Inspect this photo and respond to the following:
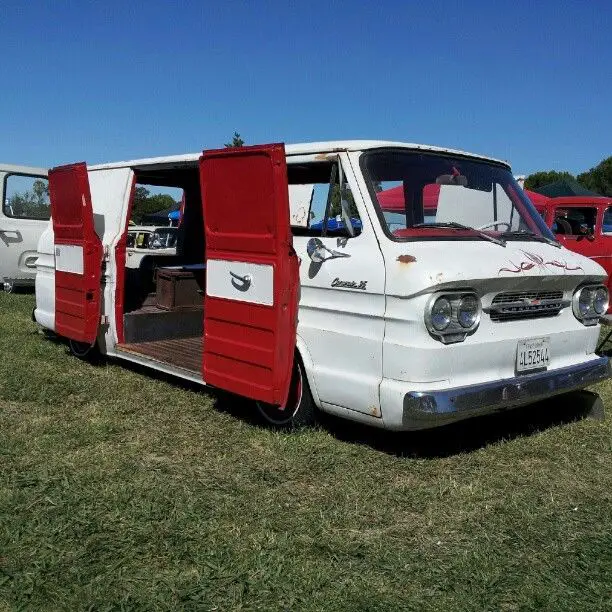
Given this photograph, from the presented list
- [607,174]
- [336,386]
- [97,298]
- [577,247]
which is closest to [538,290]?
[336,386]

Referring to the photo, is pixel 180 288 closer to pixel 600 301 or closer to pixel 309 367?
pixel 309 367

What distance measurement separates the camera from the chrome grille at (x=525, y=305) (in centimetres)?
429

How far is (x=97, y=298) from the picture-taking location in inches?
250

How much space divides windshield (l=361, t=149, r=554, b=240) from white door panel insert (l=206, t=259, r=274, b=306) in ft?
2.63

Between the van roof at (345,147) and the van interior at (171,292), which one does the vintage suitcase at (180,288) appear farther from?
the van roof at (345,147)

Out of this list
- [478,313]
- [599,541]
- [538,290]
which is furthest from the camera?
[538,290]

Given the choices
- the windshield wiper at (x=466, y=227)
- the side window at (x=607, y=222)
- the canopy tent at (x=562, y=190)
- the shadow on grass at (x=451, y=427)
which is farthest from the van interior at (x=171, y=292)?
the canopy tent at (x=562, y=190)

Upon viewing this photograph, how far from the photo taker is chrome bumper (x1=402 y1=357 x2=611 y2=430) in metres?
3.98

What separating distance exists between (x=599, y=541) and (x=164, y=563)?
1.97 metres

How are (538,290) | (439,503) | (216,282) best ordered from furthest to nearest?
(216,282) → (538,290) → (439,503)

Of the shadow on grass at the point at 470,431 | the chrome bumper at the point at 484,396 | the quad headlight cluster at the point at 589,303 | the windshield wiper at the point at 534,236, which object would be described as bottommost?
the shadow on grass at the point at 470,431

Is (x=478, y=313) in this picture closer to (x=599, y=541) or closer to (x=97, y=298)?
(x=599, y=541)

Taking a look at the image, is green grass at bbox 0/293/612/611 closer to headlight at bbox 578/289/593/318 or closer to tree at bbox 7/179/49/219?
headlight at bbox 578/289/593/318

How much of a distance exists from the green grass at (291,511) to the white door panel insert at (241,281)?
0.91 metres
